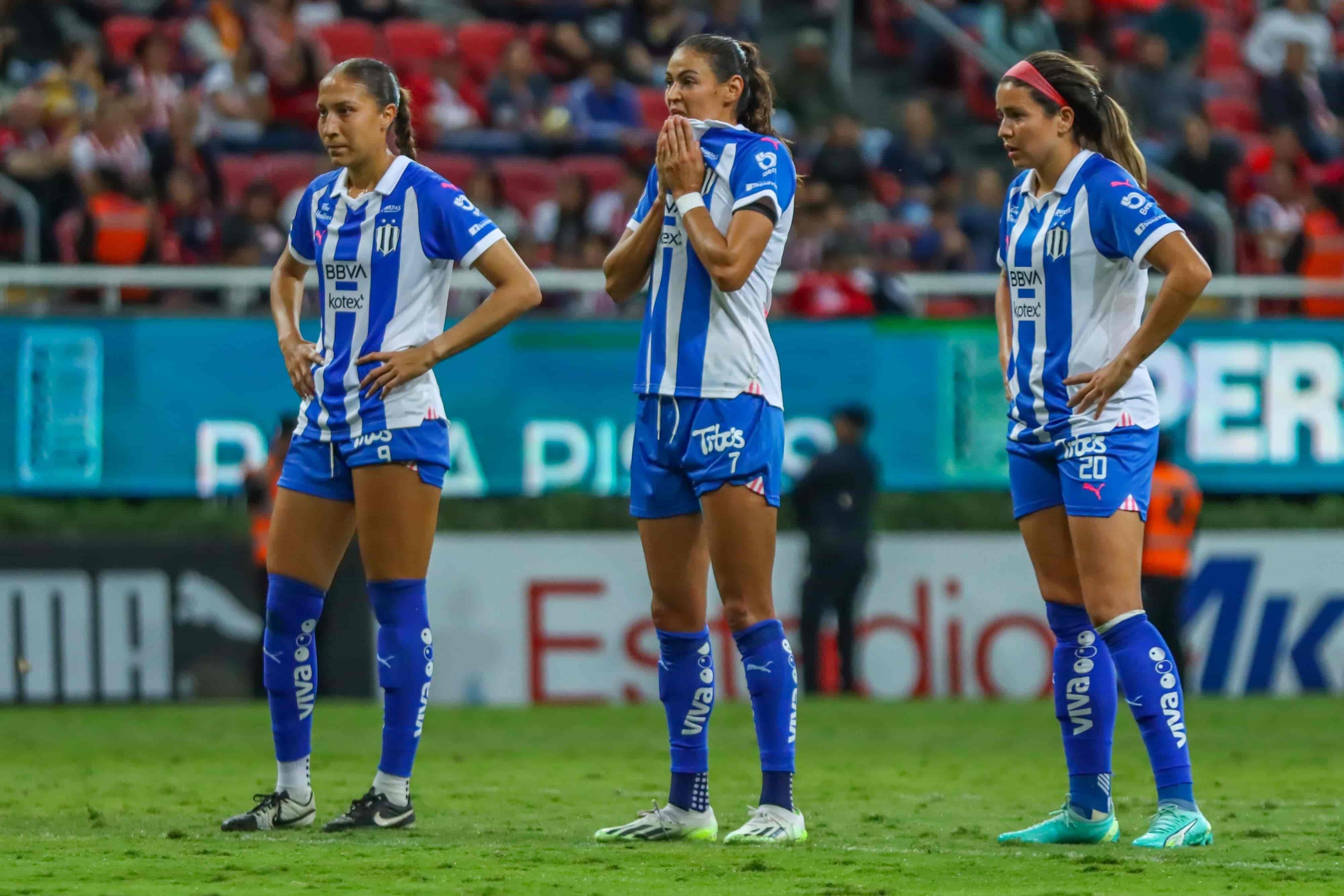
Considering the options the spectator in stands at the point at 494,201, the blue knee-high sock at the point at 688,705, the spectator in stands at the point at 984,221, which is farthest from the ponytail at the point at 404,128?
the spectator in stands at the point at 984,221

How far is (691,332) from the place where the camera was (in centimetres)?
650

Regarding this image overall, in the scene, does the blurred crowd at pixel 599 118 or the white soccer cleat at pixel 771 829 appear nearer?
the white soccer cleat at pixel 771 829

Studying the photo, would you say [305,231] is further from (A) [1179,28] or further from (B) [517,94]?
(A) [1179,28]

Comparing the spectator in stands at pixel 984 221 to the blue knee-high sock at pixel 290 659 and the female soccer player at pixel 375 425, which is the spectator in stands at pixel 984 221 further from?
the blue knee-high sock at pixel 290 659

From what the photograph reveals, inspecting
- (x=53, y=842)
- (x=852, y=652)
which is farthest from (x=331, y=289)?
(x=852, y=652)

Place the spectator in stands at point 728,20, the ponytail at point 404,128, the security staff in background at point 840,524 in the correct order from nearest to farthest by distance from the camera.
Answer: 1. the ponytail at point 404,128
2. the security staff in background at point 840,524
3. the spectator in stands at point 728,20

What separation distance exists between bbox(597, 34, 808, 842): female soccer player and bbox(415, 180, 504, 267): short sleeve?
1.53 ft

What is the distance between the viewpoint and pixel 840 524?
14.9m

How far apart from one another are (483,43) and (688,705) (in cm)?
1235

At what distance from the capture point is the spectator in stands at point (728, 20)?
61.9 ft

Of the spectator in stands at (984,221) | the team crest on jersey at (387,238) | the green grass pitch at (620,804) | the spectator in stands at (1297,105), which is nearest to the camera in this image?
the green grass pitch at (620,804)

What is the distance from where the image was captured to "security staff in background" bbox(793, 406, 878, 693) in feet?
48.3

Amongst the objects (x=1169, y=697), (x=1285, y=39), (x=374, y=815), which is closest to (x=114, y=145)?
(x=374, y=815)

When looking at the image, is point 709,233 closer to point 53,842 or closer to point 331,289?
point 331,289
